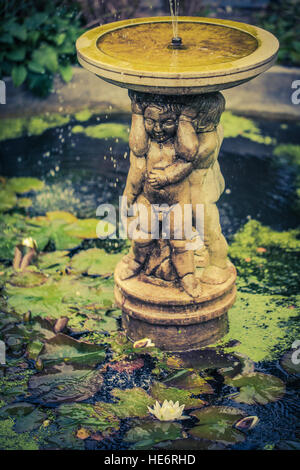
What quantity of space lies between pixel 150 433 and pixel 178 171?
1.43 metres

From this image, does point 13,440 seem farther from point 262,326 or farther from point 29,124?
point 29,124

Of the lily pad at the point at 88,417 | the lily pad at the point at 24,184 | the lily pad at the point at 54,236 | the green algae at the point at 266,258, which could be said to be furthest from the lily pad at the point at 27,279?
the green algae at the point at 266,258

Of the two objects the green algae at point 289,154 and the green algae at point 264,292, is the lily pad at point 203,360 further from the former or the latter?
the green algae at point 289,154

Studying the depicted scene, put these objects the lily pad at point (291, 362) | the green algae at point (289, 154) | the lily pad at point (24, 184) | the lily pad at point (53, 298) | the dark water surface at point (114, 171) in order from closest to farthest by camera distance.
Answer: the lily pad at point (291, 362) < the lily pad at point (53, 298) < the dark water surface at point (114, 171) < the lily pad at point (24, 184) < the green algae at point (289, 154)

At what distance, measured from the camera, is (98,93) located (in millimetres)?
7188

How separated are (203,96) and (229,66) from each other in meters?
0.23

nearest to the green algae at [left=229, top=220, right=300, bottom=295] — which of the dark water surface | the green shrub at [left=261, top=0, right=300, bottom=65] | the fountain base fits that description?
the dark water surface

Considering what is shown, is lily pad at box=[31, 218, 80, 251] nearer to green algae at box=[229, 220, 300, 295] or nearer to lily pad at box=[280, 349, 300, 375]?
green algae at box=[229, 220, 300, 295]

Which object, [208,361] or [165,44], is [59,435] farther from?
[165,44]

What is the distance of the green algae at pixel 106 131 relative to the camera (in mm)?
6531

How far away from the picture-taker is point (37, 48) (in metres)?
6.74

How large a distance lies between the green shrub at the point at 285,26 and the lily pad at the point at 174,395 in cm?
511

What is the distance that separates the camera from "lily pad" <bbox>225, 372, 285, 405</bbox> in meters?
3.32

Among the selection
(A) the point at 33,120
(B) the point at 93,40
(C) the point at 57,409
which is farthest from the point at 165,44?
(A) the point at 33,120
